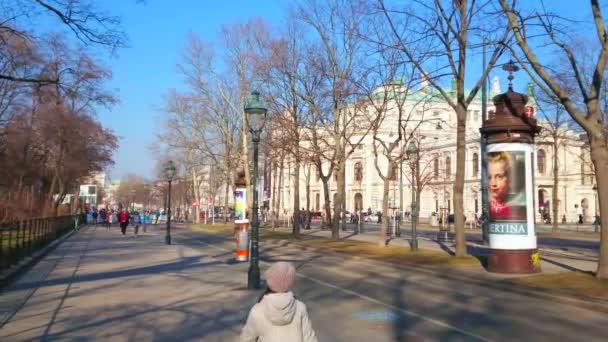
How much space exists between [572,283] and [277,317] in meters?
12.2

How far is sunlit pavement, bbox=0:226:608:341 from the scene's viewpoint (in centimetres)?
920

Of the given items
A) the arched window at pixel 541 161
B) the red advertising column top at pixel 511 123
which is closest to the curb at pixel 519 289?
the red advertising column top at pixel 511 123

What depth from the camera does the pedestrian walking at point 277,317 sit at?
419cm

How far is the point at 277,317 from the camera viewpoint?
13.7 feet

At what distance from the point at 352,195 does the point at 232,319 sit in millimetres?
101109

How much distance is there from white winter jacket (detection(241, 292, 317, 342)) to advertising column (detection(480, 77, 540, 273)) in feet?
44.5

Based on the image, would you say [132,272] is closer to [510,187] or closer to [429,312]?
[429,312]

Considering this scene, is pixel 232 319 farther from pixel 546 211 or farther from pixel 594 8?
pixel 546 211

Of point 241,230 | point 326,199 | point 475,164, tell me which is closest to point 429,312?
point 241,230

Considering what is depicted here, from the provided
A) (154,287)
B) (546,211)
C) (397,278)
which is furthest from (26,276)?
(546,211)

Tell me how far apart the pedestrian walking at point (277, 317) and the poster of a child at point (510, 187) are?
13.6 m

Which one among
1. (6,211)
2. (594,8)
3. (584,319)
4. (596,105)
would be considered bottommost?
(584,319)

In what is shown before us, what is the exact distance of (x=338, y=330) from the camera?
9320mm

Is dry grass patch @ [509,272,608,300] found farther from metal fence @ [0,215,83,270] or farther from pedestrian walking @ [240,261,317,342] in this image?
metal fence @ [0,215,83,270]
